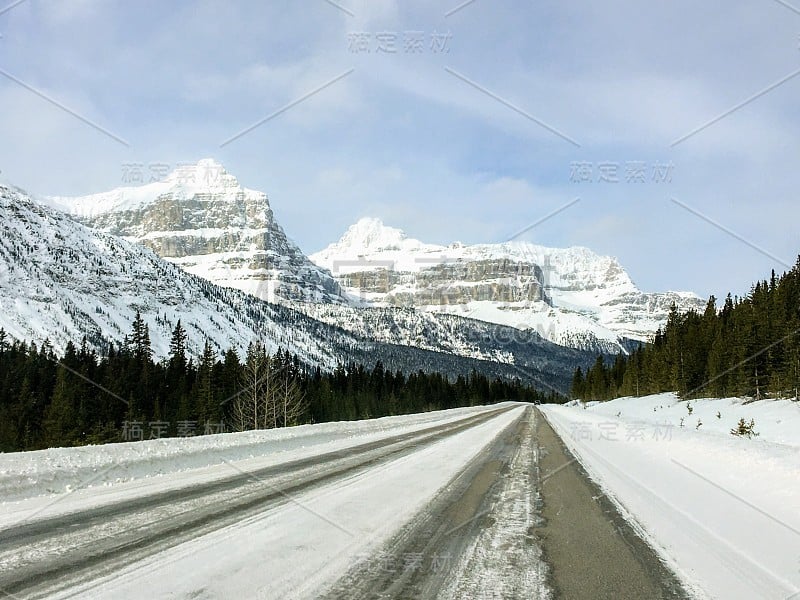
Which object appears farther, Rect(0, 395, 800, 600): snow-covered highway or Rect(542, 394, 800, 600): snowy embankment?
Rect(542, 394, 800, 600): snowy embankment

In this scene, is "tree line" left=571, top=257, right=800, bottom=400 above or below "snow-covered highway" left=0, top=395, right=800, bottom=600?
above

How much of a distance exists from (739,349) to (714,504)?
50696mm

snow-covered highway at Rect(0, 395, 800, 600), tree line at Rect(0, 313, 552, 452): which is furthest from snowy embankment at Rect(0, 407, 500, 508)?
tree line at Rect(0, 313, 552, 452)

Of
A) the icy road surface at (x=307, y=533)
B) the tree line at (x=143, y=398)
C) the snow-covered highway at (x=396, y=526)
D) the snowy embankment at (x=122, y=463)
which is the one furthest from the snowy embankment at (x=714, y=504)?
the tree line at (x=143, y=398)

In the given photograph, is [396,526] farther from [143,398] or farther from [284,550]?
[143,398]

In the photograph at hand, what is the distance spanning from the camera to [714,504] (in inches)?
342

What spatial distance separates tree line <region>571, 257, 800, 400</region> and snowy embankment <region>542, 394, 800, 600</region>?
1305 inches

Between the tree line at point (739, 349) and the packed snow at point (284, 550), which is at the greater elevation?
the tree line at point (739, 349)

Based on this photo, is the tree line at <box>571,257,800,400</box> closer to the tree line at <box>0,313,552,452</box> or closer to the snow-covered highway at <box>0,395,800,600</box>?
the snow-covered highway at <box>0,395,800,600</box>

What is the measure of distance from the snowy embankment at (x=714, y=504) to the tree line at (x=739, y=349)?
109ft

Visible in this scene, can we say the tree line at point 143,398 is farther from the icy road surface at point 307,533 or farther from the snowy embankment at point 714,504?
the icy road surface at point 307,533

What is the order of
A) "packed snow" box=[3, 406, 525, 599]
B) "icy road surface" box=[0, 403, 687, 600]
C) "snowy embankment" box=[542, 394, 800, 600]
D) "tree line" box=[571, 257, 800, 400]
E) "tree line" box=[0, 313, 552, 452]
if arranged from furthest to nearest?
"tree line" box=[0, 313, 552, 452] < "tree line" box=[571, 257, 800, 400] < "snowy embankment" box=[542, 394, 800, 600] < "icy road surface" box=[0, 403, 687, 600] < "packed snow" box=[3, 406, 525, 599]

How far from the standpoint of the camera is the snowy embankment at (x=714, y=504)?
5.24 m

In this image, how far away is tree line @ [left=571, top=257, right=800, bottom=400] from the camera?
45.0m
